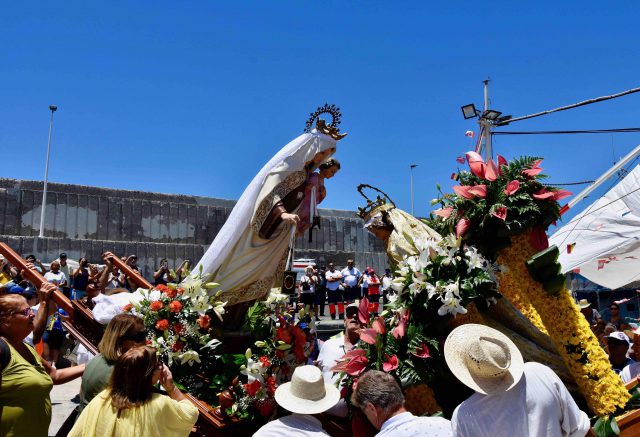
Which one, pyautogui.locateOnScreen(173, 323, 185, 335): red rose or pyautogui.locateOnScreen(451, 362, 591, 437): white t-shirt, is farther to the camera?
pyautogui.locateOnScreen(173, 323, 185, 335): red rose

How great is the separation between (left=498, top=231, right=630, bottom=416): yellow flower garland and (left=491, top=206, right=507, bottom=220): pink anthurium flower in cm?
23

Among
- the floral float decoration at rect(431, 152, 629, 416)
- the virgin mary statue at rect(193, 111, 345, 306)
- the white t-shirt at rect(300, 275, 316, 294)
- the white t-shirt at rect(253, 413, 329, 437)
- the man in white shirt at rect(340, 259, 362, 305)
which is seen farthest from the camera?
the man in white shirt at rect(340, 259, 362, 305)

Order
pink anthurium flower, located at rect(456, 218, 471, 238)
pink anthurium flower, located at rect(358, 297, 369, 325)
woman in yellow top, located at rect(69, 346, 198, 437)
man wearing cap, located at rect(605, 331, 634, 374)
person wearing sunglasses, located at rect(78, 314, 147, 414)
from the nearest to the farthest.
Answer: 1. woman in yellow top, located at rect(69, 346, 198, 437)
2. person wearing sunglasses, located at rect(78, 314, 147, 414)
3. pink anthurium flower, located at rect(456, 218, 471, 238)
4. pink anthurium flower, located at rect(358, 297, 369, 325)
5. man wearing cap, located at rect(605, 331, 634, 374)

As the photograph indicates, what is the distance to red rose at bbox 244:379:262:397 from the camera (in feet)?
12.5

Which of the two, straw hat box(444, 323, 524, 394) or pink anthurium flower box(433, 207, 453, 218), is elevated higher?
pink anthurium flower box(433, 207, 453, 218)

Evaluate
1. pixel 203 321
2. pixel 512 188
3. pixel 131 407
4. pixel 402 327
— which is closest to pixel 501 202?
pixel 512 188

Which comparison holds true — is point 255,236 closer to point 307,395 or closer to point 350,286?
point 307,395

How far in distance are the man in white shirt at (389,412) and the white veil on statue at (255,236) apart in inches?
93.8

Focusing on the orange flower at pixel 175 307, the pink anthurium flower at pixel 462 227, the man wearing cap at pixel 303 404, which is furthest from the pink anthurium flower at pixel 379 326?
the orange flower at pixel 175 307

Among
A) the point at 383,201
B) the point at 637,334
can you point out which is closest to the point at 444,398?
the point at 383,201

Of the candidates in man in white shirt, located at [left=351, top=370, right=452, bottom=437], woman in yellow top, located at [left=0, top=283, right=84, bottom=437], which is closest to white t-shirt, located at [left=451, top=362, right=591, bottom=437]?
man in white shirt, located at [left=351, top=370, right=452, bottom=437]

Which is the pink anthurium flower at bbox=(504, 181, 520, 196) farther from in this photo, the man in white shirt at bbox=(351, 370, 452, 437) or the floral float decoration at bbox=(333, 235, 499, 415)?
the man in white shirt at bbox=(351, 370, 452, 437)

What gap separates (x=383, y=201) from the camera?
427 centimetres

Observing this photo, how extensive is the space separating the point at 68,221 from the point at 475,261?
16.3 m
